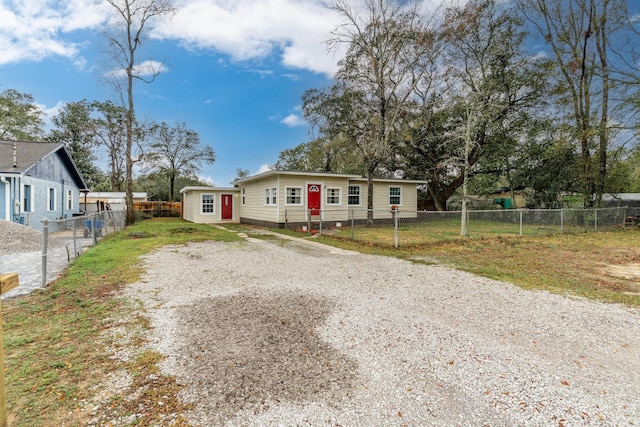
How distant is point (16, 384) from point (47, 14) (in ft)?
49.9

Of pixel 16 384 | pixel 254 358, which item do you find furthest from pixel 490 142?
pixel 16 384

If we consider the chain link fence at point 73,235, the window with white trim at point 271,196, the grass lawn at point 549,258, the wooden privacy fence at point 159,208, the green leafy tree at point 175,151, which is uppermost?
the green leafy tree at point 175,151

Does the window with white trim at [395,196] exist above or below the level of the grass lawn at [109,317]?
above

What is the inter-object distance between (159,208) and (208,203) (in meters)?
9.43

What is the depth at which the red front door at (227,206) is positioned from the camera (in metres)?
21.2

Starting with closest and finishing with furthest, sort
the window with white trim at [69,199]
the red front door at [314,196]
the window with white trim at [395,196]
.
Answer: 1. the red front door at [314,196]
2. the window with white trim at [69,199]
3. the window with white trim at [395,196]

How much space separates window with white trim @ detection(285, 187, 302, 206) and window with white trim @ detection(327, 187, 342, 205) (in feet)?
5.63

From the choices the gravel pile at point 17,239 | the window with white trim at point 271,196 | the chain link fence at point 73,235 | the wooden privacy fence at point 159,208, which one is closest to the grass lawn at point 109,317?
the chain link fence at point 73,235

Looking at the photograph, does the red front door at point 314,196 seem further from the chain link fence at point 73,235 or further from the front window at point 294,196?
the chain link fence at point 73,235

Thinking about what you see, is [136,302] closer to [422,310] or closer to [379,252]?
[422,310]

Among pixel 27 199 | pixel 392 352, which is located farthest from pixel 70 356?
pixel 27 199

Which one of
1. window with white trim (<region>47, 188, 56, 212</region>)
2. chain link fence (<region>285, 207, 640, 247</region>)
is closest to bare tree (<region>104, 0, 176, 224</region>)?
window with white trim (<region>47, 188, 56, 212</region>)

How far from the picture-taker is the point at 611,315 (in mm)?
3945

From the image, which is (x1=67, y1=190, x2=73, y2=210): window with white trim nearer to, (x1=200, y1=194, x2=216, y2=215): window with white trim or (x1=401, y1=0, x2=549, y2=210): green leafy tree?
(x1=200, y1=194, x2=216, y2=215): window with white trim
